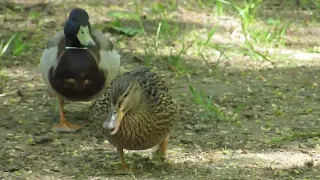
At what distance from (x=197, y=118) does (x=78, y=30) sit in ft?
3.49

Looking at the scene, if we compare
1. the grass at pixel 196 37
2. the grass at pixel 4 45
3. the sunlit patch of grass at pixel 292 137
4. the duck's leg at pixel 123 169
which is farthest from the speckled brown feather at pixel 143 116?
the grass at pixel 4 45

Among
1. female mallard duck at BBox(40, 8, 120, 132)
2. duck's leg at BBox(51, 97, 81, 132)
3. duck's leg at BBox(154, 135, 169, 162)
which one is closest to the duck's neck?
female mallard duck at BBox(40, 8, 120, 132)

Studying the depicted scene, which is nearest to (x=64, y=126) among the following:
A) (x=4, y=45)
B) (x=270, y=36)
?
(x=4, y=45)

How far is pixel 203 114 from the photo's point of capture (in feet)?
17.4

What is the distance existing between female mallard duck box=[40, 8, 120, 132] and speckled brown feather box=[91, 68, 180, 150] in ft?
2.97

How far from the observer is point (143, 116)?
158 inches

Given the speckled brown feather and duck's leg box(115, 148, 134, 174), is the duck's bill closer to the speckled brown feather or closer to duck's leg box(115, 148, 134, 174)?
the speckled brown feather

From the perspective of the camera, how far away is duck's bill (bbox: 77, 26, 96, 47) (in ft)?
17.1

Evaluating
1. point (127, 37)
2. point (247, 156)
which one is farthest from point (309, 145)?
point (127, 37)

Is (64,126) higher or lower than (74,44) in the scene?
lower

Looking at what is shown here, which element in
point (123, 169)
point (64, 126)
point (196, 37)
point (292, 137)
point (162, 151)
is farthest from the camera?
point (196, 37)

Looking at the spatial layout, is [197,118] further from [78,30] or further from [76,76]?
[78,30]

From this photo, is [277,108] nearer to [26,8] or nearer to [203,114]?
[203,114]

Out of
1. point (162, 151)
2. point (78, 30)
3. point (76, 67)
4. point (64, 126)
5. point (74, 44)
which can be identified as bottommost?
point (64, 126)
